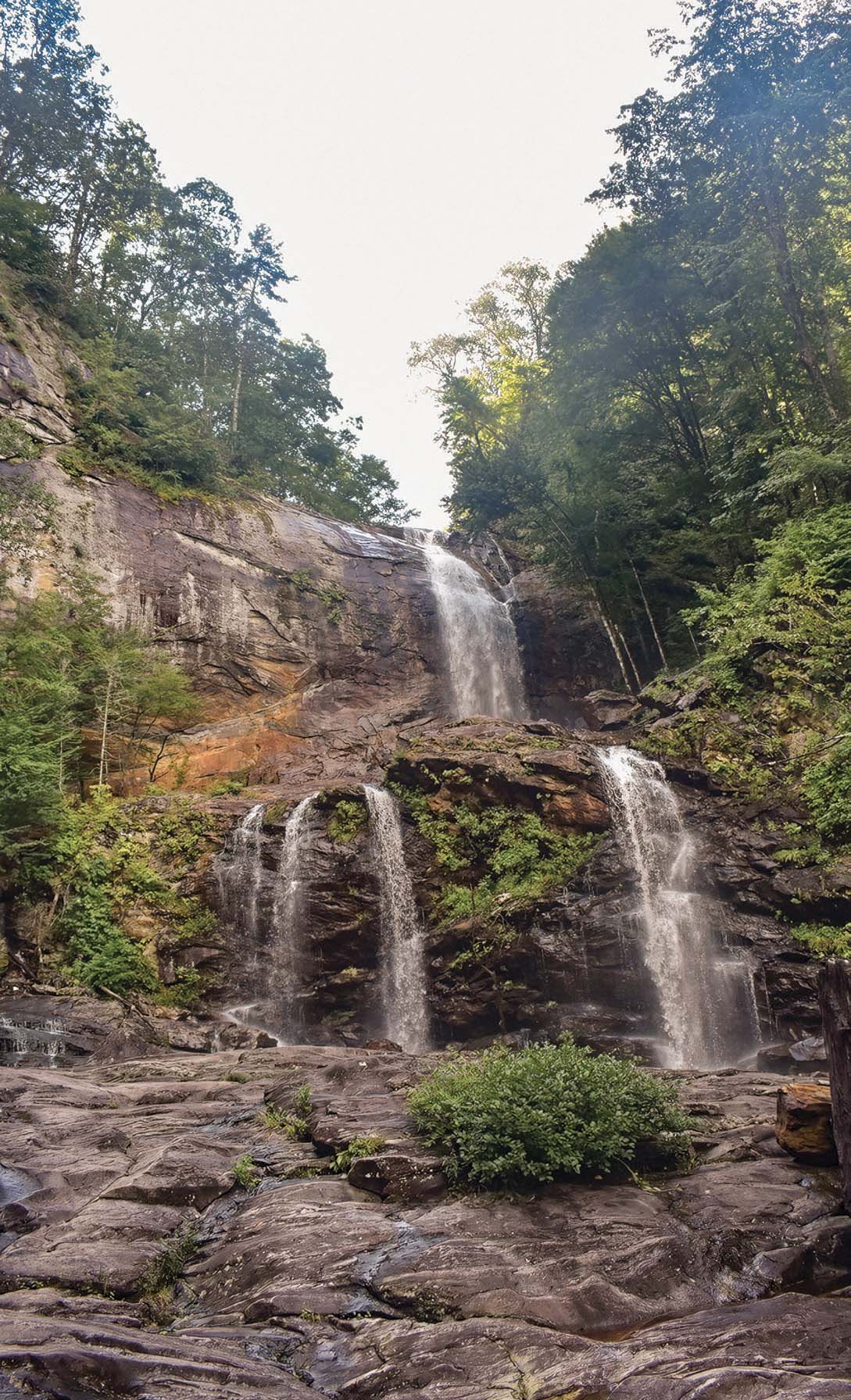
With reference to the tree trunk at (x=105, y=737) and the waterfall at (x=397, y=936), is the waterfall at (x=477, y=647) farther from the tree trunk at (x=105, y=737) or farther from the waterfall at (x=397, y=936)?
the tree trunk at (x=105, y=737)

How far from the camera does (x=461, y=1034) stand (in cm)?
1462

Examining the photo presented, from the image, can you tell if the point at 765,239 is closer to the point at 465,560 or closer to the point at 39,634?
the point at 465,560

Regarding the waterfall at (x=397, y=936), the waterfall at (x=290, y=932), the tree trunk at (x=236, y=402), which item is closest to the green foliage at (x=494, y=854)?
the waterfall at (x=397, y=936)

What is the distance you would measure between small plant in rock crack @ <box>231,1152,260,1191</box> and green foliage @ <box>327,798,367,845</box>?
10.9 m

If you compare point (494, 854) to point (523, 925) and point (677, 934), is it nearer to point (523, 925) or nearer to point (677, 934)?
point (523, 925)

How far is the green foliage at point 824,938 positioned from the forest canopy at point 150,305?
21442 mm

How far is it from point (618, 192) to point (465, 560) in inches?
524

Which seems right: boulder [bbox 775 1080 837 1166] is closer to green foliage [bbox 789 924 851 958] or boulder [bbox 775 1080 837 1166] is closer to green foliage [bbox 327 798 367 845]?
green foliage [bbox 789 924 851 958]

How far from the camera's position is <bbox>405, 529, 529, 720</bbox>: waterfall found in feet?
83.7

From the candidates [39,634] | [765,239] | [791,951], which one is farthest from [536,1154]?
[765,239]

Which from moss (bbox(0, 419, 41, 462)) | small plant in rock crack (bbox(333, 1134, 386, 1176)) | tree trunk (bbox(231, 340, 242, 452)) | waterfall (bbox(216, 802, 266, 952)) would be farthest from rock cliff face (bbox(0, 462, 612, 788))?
small plant in rock crack (bbox(333, 1134, 386, 1176))

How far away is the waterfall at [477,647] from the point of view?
25516 millimetres

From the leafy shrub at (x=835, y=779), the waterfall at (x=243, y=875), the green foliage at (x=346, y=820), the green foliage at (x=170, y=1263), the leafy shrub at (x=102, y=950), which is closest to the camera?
the green foliage at (x=170, y=1263)

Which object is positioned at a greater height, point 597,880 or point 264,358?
point 264,358
